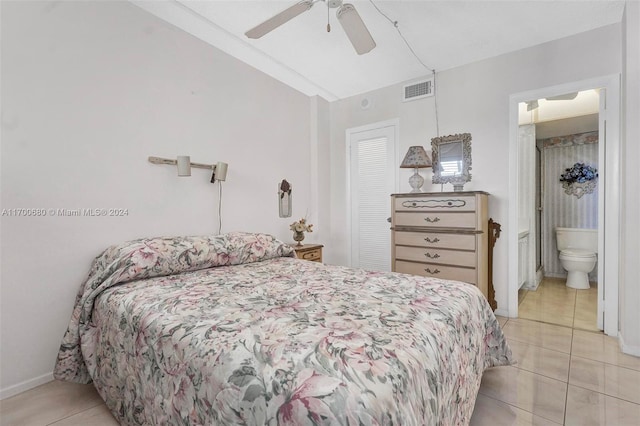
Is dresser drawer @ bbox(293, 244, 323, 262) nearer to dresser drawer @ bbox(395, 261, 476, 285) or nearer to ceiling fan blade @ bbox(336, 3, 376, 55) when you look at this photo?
dresser drawer @ bbox(395, 261, 476, 285)

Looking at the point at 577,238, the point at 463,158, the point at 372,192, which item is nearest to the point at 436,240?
the point at 463,158

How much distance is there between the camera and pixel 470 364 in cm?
137

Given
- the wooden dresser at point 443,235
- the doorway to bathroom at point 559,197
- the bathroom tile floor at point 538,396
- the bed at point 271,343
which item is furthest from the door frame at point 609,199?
the bed at point 271,343

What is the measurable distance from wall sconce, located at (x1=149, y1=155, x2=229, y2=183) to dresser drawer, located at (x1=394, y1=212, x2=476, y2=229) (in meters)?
1.82

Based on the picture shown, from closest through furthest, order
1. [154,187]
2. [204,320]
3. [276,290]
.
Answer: [204,320]
[276,290]
[154,187]

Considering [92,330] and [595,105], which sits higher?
[595,105]

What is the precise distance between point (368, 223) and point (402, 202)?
0.89 m

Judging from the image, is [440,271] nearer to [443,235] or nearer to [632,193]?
[443,235]

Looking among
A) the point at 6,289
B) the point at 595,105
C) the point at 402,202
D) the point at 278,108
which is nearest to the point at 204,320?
the point at 6,289

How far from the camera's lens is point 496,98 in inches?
121

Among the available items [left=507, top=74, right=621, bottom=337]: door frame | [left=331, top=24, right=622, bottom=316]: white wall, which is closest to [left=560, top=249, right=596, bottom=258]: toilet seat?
[left=507, top=74, right=621, bottom=337]: door frame

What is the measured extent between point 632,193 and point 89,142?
3907 mm

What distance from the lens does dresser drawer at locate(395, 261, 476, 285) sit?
9.20ft

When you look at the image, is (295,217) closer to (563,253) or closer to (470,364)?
(470,364)
